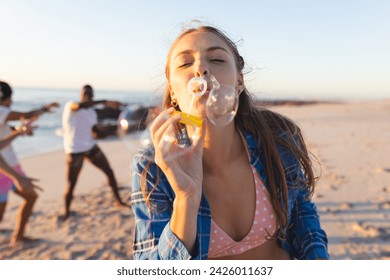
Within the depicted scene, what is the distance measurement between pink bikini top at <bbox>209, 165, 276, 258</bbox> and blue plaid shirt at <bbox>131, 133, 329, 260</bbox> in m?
0.06

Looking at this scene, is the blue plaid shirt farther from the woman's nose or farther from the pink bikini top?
the woman's nose

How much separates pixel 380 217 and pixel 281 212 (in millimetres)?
3252

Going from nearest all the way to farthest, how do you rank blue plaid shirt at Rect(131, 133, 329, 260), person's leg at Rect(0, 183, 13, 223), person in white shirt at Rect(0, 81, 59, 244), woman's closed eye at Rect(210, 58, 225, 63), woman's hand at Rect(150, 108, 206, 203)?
1. woman's hand at Rect(150, 108, 206, 203)
2. blue plaid shirt at Rect(131, 133, 329, 260)
3. woman's closed eye at Rect(210, 58, 225, 63)
4. person in white shirt at Rect(0, 81, 59, 244)
5. person's leg at Rect(0, 183, 13, 223)

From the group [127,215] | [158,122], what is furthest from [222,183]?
[127,215]

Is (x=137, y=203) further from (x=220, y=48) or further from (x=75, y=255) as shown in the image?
(x=75, y=255)

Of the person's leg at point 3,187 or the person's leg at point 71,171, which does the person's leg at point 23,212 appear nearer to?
the person's leg at point 3,187

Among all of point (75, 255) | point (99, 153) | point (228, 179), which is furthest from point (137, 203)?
point (99, 153)

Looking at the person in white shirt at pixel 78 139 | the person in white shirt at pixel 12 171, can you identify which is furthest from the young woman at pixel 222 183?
the person in white shirt at pixel 78 139

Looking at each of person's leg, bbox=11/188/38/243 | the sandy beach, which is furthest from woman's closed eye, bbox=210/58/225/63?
person's leg, bbox=11/188/38/243

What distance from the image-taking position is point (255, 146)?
1992 mm

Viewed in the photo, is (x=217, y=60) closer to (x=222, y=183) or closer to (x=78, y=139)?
(x=222, y=183)

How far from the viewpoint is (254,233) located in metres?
1.81

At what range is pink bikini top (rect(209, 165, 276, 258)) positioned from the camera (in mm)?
1773

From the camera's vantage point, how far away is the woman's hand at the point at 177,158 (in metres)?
1.50
